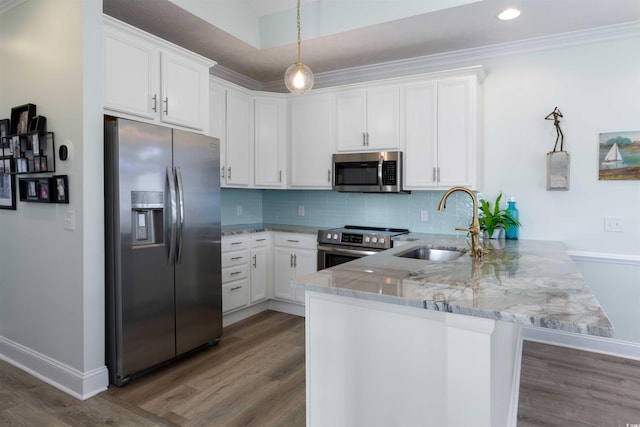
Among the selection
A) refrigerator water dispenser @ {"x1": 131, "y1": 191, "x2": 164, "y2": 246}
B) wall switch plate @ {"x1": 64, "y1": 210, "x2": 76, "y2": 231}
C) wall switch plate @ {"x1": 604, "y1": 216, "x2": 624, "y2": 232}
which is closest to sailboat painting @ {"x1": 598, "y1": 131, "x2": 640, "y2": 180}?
wall switch plate @ {"x1": 604, "y1": 216, "x2": 624, "y2": 232}

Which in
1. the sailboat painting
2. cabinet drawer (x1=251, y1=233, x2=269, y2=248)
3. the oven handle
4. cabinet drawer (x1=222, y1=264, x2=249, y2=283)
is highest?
the sailboat painting

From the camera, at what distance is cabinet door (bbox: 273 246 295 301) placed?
4.08m

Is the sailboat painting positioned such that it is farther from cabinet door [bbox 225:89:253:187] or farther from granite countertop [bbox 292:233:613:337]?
cabinet door [bbox 225:89:253:187]

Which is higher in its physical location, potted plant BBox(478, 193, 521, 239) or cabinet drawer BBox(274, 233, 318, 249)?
potted plant BBox(478, 193, 521, 239)

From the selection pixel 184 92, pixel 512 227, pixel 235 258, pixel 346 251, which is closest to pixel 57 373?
pixel 235 258

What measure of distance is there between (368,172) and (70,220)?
97.0 inches

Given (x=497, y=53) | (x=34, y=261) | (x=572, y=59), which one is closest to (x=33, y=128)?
(x=34, y=261)

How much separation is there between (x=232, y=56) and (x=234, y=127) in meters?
0.70

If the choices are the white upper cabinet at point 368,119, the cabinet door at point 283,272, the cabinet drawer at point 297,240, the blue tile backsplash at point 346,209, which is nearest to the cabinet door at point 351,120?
the white upper cabinet at point 368,119

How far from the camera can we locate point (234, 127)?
400 cm

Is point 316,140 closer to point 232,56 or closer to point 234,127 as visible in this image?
point 234,127

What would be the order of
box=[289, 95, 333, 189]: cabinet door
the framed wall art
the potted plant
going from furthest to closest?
box=[289, 95, 333, 189]: cabinet door, the potted plant, the framed wall art

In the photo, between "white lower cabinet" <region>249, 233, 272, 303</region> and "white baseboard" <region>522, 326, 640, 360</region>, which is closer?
"white baseboard" <region>522, 326, 640, 360</region>

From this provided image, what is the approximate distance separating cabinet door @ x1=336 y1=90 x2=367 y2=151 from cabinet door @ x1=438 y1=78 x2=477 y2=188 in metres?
Answer: 0.74
